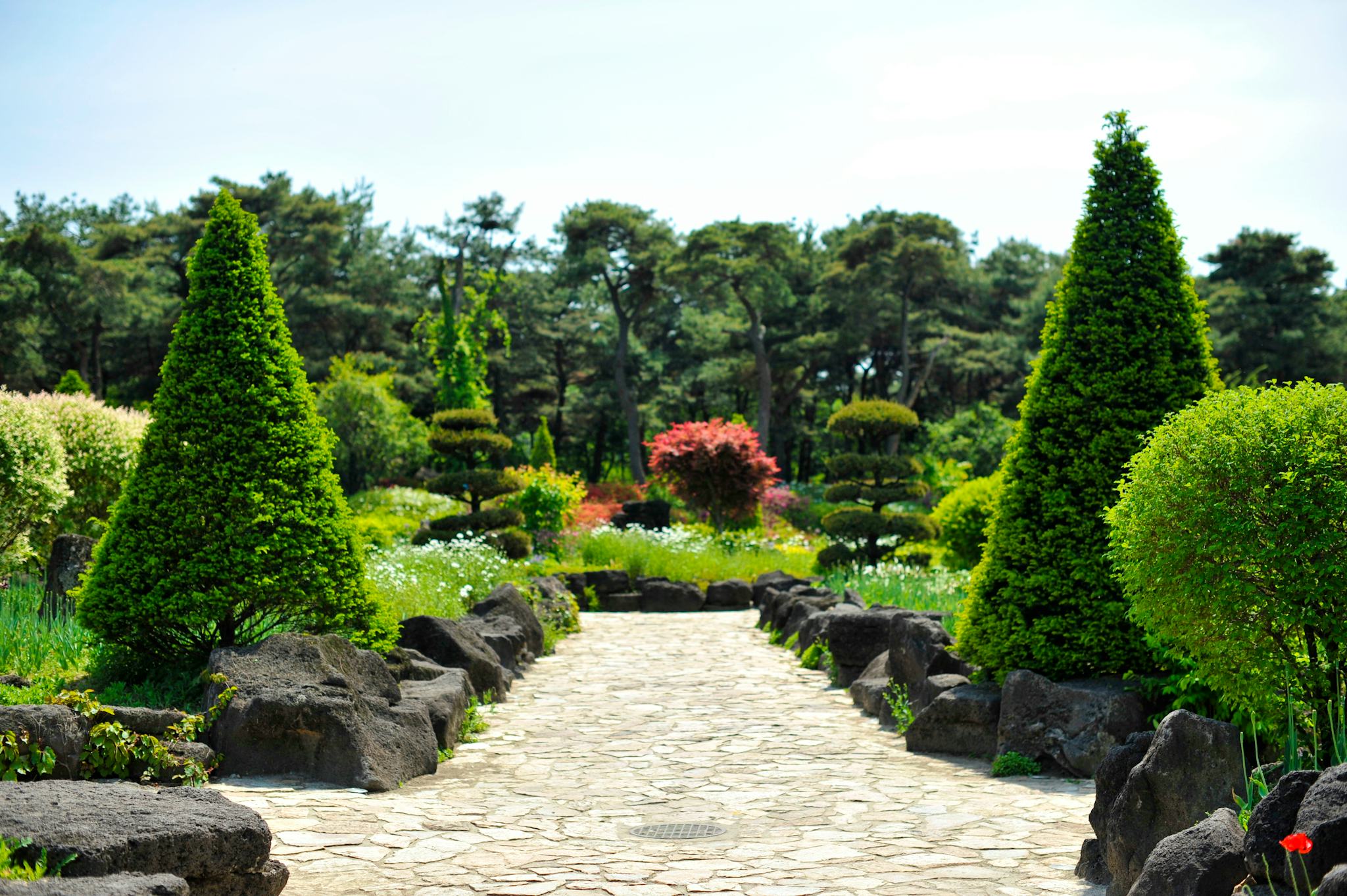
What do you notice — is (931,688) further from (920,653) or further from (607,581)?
(607,581)

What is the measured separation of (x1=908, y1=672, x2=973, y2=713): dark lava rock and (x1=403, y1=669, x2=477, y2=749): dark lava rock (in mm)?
3356

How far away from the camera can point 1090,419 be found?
7.14m

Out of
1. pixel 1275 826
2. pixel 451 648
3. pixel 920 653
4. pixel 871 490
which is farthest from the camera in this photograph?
pixel 871 490

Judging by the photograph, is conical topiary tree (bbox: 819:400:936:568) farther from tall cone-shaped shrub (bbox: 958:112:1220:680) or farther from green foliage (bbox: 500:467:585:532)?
tall cone-shaped shrub (bbox: 958:112:1220:680)

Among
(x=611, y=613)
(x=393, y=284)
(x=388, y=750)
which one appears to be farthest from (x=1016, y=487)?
(x=393, y=284)

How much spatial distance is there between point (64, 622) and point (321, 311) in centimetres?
3029

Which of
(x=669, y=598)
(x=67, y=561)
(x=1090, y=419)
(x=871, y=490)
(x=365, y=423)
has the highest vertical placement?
(x=365, y=423)

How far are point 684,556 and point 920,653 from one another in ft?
33.9

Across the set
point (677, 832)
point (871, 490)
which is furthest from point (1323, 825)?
point (871, 490)

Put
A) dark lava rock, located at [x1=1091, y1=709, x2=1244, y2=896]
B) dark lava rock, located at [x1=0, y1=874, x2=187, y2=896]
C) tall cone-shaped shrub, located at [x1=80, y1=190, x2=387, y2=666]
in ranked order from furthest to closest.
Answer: tall cone-shaped shrub, located at [x1=80, y1=190, x2=387, y2=666], dark lava rock, located at [x1=1091, y1=709, x2=1244, y2=896], dark lava rock, located at [x1=0, y1=874, x2=187, y2=896]

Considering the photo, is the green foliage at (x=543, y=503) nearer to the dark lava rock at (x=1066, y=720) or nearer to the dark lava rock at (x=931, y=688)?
the dark lava rock at (x=931, y=688)

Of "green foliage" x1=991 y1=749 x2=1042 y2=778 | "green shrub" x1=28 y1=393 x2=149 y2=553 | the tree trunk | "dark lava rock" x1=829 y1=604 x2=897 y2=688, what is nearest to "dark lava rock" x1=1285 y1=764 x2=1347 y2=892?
"green foliage" x1=991 y1=749 x2=1042 y2=778

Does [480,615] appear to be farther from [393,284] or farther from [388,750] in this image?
[393,284]

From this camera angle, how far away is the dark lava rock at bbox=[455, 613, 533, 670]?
400 inches
